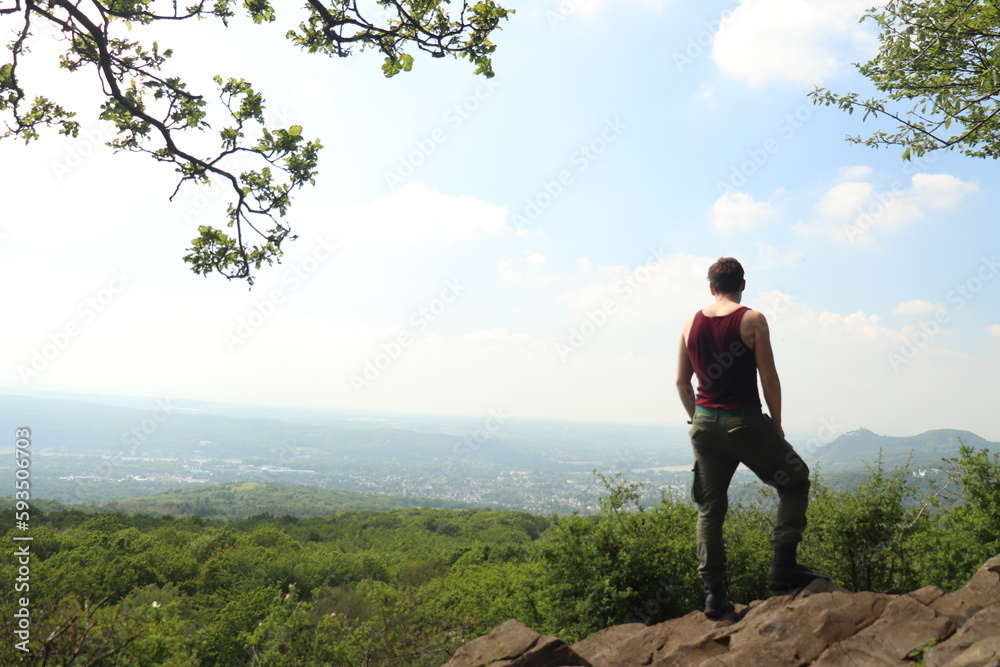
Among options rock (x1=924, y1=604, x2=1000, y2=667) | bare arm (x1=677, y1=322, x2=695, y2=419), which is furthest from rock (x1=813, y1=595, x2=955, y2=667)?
bare arm (x1=677, y1=322, x2=695, y2=419)

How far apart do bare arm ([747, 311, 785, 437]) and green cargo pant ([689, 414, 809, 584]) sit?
0.16 meters

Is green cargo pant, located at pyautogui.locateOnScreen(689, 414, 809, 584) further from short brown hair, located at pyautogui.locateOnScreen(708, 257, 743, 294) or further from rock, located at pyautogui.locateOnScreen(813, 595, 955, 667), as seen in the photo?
short brown hair, located at pyautogui.locateOnScreen(708, 257, 743, 294)

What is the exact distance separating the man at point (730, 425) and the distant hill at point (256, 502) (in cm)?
10054

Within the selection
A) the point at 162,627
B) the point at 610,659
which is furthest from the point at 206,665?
the point at 610,659

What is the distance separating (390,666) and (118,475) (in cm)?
22281

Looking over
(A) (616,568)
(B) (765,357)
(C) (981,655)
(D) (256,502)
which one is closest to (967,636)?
(C) (981,655)

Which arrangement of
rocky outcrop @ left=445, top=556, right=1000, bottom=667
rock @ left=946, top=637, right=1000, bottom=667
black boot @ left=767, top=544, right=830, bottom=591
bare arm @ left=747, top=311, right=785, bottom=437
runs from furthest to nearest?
1. black boot @ left=767, top=544, right=830, bottom=591
2. bare arm @ left=747, top=311, right=785, bottom=437
3. rocky outcrop @ left=445, top=556, right=1000, bottom=667
4. rock @ left=946, top=637, right=1000, bottom=667

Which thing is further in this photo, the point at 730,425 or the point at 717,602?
the point at 717,602

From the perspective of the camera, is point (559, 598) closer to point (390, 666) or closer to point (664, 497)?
point (664, 497)

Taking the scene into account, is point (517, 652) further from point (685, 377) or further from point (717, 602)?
point (685, 377)

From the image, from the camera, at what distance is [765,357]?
3.61 m

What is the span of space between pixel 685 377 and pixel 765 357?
2.17 feet

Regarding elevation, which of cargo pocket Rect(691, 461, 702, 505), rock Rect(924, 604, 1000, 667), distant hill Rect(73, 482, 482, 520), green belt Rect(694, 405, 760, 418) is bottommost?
distant hill Rect(73, 482, 482, 520)

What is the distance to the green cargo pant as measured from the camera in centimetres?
363
